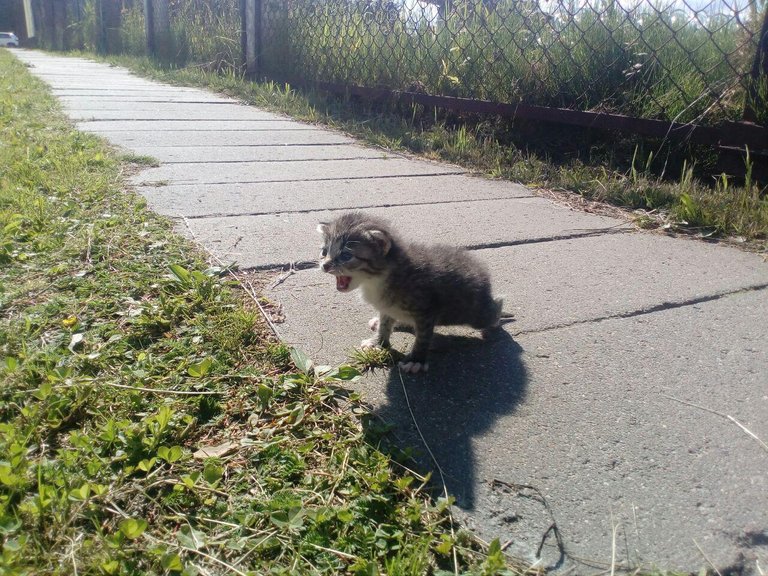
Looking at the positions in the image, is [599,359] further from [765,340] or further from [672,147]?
[672,147]

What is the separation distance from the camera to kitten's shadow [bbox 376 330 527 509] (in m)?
1.64

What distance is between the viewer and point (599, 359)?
2.15m

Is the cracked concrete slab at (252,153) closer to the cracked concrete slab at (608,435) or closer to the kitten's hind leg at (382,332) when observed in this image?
the kitten's hind leg at (382,332)

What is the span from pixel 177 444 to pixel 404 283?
40.3 inches

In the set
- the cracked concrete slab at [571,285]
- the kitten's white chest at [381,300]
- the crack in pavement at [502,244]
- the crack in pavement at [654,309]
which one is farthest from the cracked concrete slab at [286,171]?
the crack in pavement at [654,309]

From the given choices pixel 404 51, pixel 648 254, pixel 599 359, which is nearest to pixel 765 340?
pixel 599 359

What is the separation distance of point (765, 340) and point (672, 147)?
2549mm

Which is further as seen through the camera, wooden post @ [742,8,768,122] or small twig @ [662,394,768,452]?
wooden post @ [742,8,768,122]

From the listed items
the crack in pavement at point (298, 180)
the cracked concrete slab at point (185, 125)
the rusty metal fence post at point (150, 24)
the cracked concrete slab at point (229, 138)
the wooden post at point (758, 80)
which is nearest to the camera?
the wooden post at point (758, 80)

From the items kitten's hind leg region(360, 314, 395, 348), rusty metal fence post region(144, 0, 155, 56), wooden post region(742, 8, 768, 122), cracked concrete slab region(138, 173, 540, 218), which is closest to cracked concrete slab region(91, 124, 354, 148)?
cracked concrete slab region(138, 173, 540, 218)

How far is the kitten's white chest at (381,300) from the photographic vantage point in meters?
2.37

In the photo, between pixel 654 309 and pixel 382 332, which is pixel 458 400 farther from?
pixel 654 309

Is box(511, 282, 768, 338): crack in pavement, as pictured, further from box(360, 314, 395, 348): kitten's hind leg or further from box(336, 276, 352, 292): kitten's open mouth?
box(336, 276, 352, 292): kitten's open mouth

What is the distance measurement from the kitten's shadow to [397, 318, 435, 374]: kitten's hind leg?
0.03 meters
